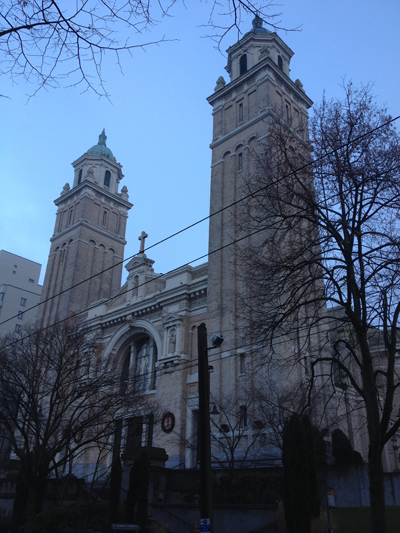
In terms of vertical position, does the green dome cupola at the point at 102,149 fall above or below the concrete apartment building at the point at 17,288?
above

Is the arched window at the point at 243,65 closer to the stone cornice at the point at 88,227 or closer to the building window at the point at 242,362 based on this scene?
the stone cornice at the point at 88,227

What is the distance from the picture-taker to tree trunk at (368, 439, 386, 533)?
9.89m

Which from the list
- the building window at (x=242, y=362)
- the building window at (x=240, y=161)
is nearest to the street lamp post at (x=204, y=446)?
the building window at (x=242, y=362)

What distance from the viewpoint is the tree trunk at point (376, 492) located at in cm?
989

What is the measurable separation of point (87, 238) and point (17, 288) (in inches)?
896

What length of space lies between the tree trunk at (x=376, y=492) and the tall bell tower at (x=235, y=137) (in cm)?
1838

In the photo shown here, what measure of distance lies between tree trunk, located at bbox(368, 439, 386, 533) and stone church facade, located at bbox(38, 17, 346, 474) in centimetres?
1485

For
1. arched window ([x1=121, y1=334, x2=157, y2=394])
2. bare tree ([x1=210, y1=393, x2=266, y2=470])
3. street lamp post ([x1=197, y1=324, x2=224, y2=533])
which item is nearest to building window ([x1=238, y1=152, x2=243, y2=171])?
arched window ([x1=121, y1=334, x2=157, y2=394])

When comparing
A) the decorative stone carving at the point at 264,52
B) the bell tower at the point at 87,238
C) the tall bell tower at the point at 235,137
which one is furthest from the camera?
the bell tower at the point at 87,238

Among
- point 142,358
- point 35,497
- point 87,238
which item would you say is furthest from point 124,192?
point 35,497

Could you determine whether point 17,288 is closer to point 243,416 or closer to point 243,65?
point 243,65

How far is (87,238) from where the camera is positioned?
51.8 m

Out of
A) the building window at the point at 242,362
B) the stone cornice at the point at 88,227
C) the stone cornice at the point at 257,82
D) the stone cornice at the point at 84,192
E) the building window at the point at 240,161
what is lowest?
the building window at the point at 242,362

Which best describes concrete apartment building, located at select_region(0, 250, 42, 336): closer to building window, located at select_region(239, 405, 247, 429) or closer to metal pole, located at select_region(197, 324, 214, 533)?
building window, located at select_region(239, 405, 247, 429)
